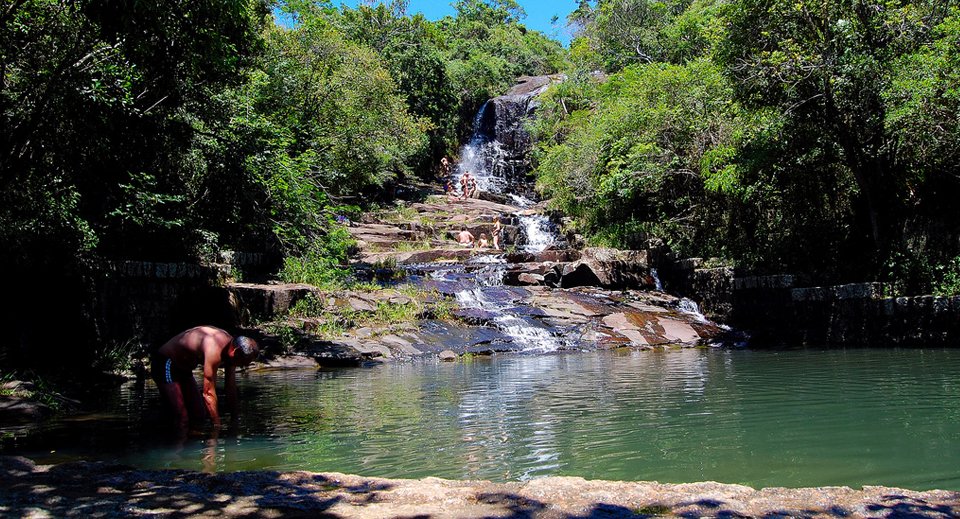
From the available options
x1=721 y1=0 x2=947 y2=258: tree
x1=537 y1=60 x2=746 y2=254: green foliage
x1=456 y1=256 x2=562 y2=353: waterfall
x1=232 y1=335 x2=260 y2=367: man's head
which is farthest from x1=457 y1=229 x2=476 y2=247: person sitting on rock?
x1=232 y1=335 x2=260 y2=367: man's head

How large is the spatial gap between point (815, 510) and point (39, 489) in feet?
13.3

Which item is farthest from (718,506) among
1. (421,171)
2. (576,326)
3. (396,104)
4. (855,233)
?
(421,171)

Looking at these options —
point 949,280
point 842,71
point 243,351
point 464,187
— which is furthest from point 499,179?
point 243,351

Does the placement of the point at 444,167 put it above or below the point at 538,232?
above

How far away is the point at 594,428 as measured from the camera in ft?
19.4

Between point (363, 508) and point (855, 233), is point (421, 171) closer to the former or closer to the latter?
point (855, 233)

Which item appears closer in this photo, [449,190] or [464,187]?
[464,187]

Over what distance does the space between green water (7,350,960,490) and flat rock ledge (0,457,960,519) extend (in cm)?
59

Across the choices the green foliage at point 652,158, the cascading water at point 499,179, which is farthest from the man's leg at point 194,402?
the green foliage at point 652,158

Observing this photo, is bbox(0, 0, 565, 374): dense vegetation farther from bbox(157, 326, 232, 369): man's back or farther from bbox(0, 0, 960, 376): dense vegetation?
bbox(157, 326, 232, 369): man's back

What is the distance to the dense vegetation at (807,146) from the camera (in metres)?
13.2

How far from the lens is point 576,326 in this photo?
16031 millimetres

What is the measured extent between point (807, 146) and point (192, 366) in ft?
45.4

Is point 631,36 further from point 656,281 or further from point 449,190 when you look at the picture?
point 656,281
